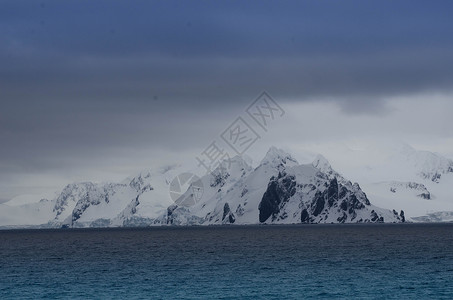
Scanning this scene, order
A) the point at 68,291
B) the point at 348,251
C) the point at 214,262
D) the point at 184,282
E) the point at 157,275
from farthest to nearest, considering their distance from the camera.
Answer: the point at 348,251 < the point at 214,262 < the point at 157,275 < the point at 184,282 < the point at 68,291

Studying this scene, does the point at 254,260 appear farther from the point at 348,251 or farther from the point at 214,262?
the point at 348,251

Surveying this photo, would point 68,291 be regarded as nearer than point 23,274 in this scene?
Yes

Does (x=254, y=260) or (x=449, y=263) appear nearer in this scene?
(x=449, y=263)

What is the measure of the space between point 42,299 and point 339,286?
38970 mm

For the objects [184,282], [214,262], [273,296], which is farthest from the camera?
[214,262]

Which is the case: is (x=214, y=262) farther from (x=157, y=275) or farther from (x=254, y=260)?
(x=157, y=275)

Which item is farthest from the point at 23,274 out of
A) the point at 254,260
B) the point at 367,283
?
the point at 367,283

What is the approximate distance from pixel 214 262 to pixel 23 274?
36437 millimetres

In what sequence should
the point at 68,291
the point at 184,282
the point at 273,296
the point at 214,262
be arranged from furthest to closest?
the point at 214,262 → the point at 184,282 → the point at 68,291 → the point at 273,296

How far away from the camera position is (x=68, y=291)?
103 m

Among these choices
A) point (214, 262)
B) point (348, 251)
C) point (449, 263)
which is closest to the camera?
point (449, 263)

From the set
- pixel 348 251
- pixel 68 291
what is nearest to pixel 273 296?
pixel 68 291

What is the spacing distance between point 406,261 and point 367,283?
38235 millimetres

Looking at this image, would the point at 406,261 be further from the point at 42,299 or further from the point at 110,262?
the point at 42,299
